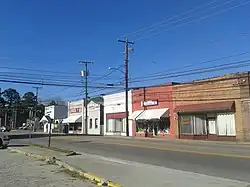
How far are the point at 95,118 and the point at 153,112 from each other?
21795 millimetres

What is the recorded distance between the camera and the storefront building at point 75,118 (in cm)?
7081

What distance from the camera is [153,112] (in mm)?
44281

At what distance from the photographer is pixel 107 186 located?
9805 mm

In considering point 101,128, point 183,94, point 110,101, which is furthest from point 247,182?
point 101,128

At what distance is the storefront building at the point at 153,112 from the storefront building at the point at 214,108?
1.56 meters

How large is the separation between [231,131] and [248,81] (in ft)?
16.2

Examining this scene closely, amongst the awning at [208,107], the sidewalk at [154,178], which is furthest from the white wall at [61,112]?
the sidewalk at [154,178]

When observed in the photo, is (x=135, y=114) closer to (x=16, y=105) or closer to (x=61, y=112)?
(x=61, y=112)

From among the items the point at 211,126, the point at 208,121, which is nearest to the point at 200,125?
the point at 208,121

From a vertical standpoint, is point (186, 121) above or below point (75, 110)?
below

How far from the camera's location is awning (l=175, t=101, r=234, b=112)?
108 ft

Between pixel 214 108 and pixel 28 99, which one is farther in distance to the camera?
pixel 28 99

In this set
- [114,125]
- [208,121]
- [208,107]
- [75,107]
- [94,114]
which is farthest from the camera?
[75,107]

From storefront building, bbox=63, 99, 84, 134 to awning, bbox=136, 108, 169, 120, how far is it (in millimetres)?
25534
